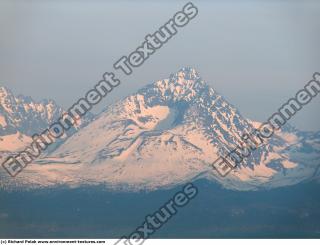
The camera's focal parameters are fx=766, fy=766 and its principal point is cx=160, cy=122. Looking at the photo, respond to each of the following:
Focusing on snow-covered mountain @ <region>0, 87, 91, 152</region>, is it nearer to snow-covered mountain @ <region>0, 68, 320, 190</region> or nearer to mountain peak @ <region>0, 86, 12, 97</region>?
mountain peak @ <region>0, 86, 12, 97</region>

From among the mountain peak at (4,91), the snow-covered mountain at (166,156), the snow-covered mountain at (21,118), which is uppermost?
the mountain peak at (4,91)

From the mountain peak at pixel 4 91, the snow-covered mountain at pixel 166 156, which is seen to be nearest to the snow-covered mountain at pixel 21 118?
the mountain peak at pixel 4 91

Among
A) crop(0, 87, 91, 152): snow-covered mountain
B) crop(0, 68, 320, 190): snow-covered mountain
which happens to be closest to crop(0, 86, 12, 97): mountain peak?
crop(0, 87, 91, 152): snow-covered mountain

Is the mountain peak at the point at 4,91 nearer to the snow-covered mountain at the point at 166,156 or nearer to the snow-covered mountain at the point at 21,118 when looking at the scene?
the snow-covered mountain at the point at 21,118

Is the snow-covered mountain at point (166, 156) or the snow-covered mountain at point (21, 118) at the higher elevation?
the snow-covered mountain at point (21, 118)

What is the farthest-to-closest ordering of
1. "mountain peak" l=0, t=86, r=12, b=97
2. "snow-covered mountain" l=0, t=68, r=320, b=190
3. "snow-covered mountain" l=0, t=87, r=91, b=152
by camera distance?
"snow-covered mountain" l=0, t=68, r=320, b=190 < "snow-covered mountain" l=0, t=87, r=91, b=152 < "mountain peak" l=0, t=86, r=12, b=97

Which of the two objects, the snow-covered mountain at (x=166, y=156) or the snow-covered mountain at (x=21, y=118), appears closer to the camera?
the snow-covered mountain at (x=21, y=118)
